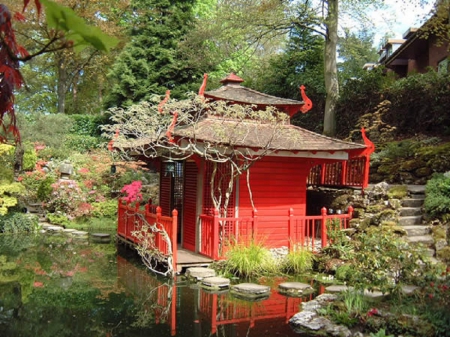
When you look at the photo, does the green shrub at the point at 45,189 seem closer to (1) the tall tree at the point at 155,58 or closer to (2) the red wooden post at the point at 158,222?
(1) the tall tree at the point at 155,58

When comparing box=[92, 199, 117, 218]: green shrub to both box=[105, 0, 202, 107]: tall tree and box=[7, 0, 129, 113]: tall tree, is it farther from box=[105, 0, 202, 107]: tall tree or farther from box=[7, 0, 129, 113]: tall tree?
box=[7, 0, 129, 113]: tall tree

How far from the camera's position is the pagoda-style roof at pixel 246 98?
11.2m

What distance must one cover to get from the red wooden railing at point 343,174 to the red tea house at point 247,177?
0.12 feet

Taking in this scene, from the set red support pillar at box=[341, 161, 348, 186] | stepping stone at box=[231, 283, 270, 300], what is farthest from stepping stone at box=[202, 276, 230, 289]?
red support pillar at box=[341, 161, 348, 186]

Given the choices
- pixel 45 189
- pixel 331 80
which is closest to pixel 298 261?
pixel 331 80

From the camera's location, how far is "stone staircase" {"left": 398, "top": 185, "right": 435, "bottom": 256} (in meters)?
9.50

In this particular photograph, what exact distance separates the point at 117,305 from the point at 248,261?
276cm


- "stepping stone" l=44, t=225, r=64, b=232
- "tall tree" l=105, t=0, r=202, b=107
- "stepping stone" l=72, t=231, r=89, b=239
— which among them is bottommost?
"stepping stone" l=72, t=231, r=89, b=239

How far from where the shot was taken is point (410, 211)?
10695 mm

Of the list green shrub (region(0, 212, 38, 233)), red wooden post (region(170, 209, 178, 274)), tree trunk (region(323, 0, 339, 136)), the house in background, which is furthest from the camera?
the house in background

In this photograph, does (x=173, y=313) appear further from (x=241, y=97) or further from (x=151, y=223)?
(x=241, y=97)

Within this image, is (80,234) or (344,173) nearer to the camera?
(344,173)

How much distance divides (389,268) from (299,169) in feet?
16.7

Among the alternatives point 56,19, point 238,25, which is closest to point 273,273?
point 56,19
